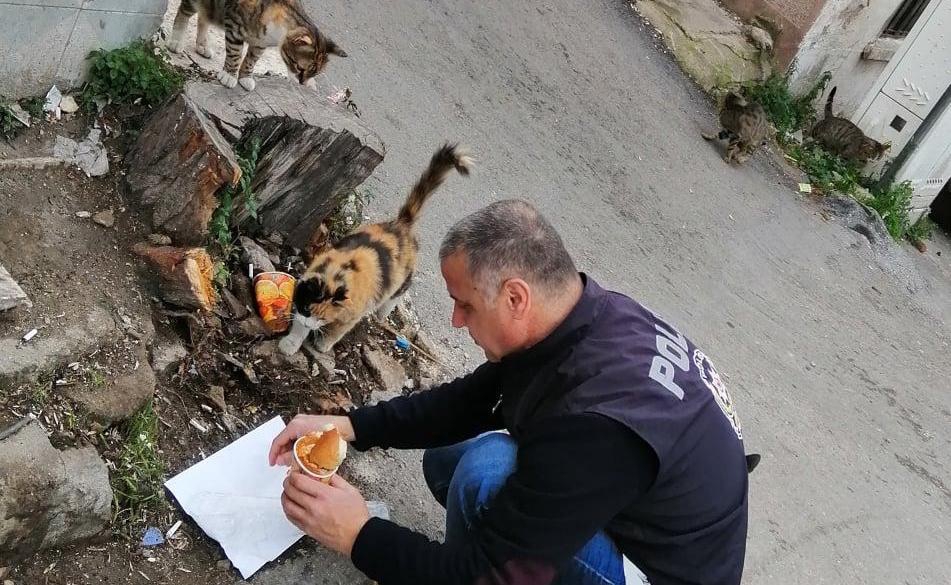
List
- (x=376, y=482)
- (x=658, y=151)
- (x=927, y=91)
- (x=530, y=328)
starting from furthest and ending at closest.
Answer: (x=927, y=91) → (x=658, y=151) → (x=376, y=482) → (x=530, y=328)

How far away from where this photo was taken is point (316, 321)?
3539 mm

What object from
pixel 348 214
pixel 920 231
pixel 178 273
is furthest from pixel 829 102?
pixel 178 273

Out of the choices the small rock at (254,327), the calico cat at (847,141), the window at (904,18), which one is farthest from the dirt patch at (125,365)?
the window at (904,18)

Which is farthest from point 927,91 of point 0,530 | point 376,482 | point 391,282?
point 0,530

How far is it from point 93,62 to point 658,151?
573 cm

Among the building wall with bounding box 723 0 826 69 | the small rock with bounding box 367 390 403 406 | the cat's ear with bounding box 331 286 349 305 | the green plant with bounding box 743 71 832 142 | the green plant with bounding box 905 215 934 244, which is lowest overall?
the small rock with bounding box 367 390 403 406

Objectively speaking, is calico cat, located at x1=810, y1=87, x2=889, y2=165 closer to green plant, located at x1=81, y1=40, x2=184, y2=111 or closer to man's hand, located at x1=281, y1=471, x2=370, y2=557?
green plant, located at x1=81, y1=40, x2=184, y2=111

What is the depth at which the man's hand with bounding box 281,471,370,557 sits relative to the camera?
7.45ft

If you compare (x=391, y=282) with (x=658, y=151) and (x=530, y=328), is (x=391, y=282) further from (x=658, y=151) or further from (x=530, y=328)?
(x=658, y=151)

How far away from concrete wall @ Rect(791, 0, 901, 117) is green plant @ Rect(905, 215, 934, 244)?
67.1 inches

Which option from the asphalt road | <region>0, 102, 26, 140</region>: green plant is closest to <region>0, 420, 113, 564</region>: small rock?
the asphalt road

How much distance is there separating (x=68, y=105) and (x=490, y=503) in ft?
8.78

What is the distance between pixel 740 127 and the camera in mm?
8508

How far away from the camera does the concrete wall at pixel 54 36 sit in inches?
131
